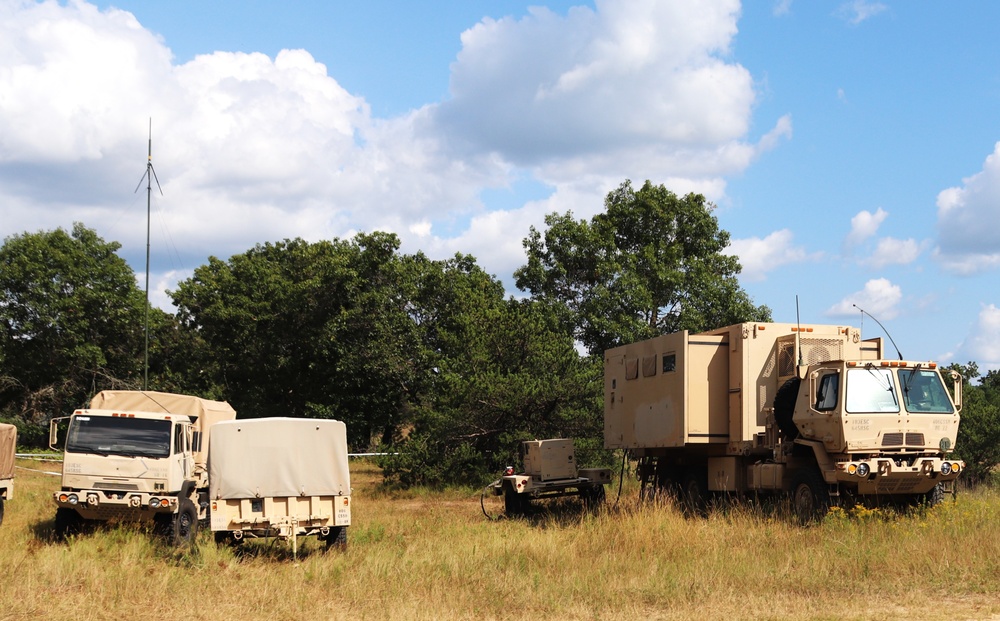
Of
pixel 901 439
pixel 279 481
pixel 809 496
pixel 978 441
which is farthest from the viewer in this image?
pixel 978 441

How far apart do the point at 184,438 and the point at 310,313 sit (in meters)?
30.9

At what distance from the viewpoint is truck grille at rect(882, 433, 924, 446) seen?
54.5 feet

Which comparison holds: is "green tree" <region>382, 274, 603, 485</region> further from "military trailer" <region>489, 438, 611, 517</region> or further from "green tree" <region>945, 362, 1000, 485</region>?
"green tree" <region>945, 362, 1000, 485</region>

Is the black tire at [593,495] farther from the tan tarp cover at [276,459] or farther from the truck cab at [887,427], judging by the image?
the tan tarp cover at [276,459]

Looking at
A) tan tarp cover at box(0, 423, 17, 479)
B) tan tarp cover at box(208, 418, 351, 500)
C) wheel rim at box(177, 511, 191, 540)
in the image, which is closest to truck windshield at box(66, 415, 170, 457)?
wheel rim at box(177, 511, 191, 540)

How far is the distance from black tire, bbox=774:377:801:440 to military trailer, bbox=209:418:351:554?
308 inches

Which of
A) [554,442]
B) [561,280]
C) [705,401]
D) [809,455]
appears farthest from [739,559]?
[561,280]

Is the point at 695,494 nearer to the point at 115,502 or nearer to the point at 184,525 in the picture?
the point at 184,525

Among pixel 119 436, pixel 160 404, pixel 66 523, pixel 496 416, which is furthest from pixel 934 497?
pixel 160 404

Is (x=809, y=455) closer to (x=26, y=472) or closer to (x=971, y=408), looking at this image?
(x=971, y=408)

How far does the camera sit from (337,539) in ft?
53.7

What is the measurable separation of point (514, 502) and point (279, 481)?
25.9 ft

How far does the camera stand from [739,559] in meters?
13.5

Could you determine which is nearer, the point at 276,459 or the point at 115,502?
the point at 276,459
